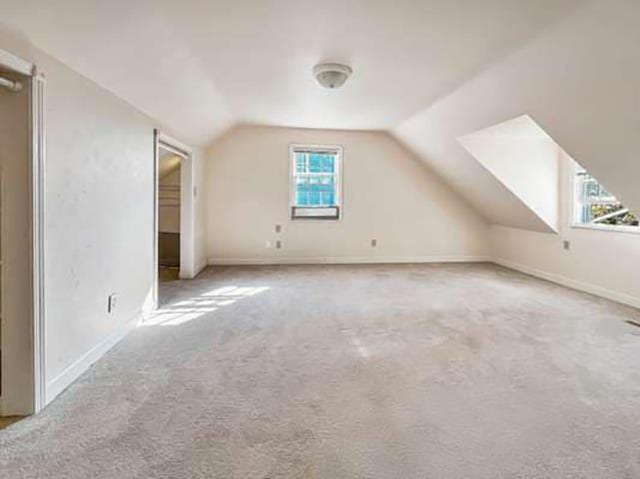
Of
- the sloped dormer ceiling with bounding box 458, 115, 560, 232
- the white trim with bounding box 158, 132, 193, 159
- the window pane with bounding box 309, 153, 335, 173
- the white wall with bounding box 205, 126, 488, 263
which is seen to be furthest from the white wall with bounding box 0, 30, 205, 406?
the sloped dormer ceiling with bounding box 458, 115, 560, 232

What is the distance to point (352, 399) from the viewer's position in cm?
236

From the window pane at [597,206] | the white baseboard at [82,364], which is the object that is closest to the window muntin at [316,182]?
the window pane at [597,206]

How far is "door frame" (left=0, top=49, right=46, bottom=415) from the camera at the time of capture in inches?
84.8

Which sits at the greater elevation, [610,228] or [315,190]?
[315,190]

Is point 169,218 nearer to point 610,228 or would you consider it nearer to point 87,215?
point 87,215

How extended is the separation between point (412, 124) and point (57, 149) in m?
4.61

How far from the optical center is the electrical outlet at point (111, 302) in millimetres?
3115

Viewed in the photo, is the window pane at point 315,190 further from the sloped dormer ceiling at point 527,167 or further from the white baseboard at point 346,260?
the sloped dormer ceiling at point 527,167

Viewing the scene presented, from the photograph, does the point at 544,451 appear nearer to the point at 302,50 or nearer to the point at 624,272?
the point at 302,50

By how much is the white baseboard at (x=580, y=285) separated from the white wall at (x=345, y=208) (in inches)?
42.0

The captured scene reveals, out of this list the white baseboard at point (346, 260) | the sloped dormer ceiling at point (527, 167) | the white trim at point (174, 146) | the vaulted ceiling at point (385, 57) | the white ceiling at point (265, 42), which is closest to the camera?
the white ceiling at point (265, 42)

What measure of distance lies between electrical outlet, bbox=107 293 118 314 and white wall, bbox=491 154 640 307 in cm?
481

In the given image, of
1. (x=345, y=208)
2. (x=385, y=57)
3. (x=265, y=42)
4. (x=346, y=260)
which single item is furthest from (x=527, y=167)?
(x=265, y=42)

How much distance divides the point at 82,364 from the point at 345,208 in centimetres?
501
